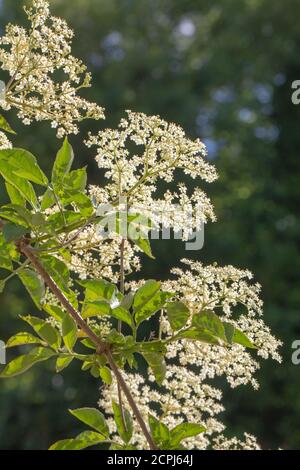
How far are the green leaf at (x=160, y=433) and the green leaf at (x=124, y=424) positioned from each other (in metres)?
0.03

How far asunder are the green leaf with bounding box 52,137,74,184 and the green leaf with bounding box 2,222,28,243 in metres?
0.08

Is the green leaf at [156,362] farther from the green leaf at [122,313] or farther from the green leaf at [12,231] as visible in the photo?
the green leaf at [12,231]

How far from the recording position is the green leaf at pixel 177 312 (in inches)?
39.4

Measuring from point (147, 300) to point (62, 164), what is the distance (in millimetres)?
173

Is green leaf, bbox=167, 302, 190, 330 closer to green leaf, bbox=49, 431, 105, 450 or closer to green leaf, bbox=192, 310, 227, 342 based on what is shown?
green leaf, bbox=192, 310, 227, 342

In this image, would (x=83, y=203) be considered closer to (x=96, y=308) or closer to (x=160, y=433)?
(x=96, y=308)

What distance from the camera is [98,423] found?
1072 millimetres

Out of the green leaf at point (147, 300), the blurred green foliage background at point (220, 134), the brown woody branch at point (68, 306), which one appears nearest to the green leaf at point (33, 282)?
the brown woody branch at point (68, 306)

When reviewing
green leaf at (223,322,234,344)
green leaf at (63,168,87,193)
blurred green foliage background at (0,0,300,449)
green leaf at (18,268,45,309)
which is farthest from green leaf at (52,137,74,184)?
blurred green foliage background at (0,0,300,449)

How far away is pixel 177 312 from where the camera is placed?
1.00 m

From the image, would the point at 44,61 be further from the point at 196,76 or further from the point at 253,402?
the point at 196,76

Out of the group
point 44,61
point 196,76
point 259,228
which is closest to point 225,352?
point 44,61

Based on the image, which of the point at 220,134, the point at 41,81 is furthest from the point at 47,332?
the point at 220,134
